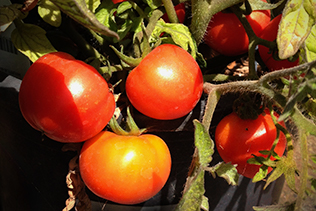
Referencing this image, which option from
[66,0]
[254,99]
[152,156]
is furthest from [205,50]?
[66,0]

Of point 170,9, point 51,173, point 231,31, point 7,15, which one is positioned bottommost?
point 51,173

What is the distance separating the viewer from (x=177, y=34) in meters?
0.53

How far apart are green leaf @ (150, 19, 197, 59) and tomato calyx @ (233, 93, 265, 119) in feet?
0.37

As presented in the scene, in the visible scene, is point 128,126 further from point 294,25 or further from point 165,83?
point 294,25

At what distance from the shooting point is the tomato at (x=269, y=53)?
58cm

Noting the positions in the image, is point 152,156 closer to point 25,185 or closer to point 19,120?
point 19,120

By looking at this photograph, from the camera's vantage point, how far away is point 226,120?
0.56 meters

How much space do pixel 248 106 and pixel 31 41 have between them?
0.38 metres

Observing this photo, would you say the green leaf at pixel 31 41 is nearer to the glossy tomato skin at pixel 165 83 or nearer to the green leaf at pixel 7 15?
the green leaf at pixel 7 15

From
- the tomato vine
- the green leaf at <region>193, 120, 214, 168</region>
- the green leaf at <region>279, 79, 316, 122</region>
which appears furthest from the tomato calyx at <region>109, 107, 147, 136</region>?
the green leaf at <region>279, 79, 316, 122</region>

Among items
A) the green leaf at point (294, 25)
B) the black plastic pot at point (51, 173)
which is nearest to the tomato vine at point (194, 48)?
the green leaf at point (294, 25)

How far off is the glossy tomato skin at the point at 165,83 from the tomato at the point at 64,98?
55 millimetres

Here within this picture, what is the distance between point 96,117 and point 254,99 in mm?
278

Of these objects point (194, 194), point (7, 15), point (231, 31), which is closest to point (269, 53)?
point (231, 31)
